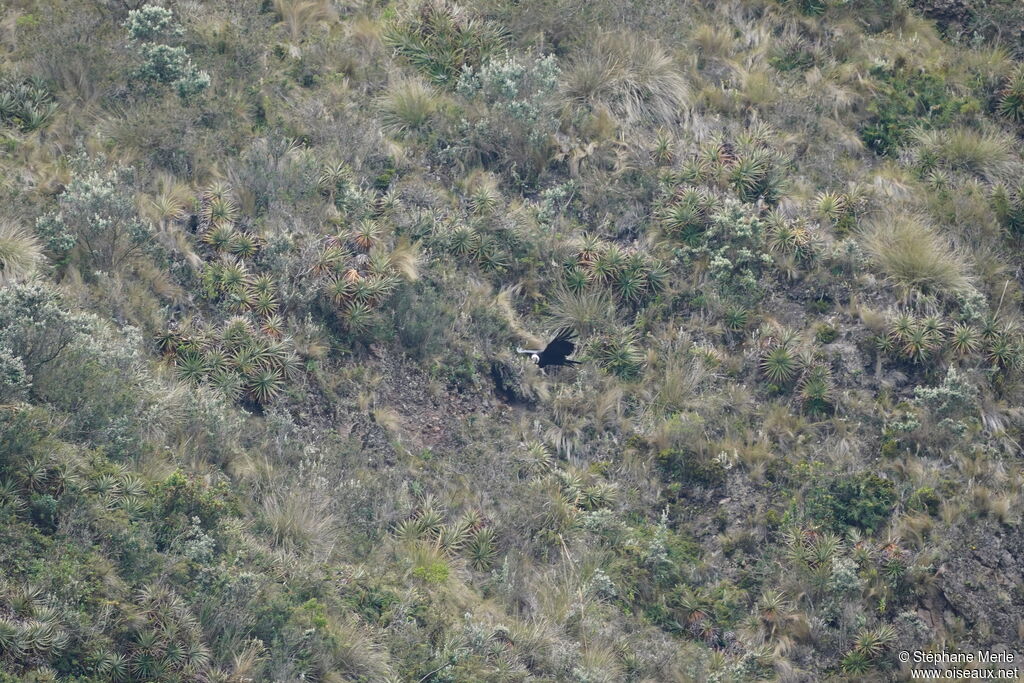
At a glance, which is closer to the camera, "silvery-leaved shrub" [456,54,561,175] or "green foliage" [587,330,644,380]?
"green foliage" [587,330,644,380]

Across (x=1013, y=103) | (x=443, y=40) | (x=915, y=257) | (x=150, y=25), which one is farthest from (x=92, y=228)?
(x=1013, y=103)

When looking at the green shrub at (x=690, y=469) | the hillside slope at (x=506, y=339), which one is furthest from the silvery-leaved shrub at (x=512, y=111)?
the green shrub at (x=690, y=469)

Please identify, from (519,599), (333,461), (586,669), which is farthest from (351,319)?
(586,669)

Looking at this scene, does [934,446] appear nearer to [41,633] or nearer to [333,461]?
[333,461]

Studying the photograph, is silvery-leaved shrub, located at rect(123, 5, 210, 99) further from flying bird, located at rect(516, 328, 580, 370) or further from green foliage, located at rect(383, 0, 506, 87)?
flying bird, located at rect(516, 328, 580, 370)

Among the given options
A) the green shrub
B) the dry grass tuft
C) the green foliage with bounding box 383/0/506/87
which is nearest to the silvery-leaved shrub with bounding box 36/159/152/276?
the green foliage with bounding box 383/0/506/87

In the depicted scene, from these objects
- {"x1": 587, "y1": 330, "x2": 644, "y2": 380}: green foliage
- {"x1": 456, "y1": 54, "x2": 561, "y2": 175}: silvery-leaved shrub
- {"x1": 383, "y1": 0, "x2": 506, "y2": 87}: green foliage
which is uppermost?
{"x1": 383, "y1": 0, "x2": 506, "y2": 87}: green foliage

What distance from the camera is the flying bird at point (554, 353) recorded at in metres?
12.2

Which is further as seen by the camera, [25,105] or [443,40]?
[443,40]

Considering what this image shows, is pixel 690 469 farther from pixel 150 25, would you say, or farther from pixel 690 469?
pixel 150 25

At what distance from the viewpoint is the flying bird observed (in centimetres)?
1221

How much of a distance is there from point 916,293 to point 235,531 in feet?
29.3

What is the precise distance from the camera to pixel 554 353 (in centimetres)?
1227

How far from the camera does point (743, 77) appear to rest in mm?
14555
